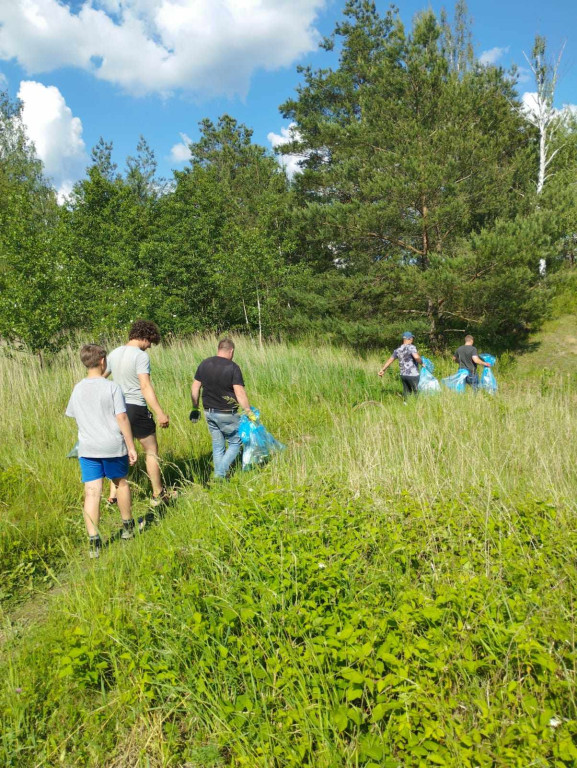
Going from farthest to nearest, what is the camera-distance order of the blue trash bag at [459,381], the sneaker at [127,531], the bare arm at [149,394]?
the blue trash bag at [459,381], the bare arm at [149,394], the sneaker at [127,531]

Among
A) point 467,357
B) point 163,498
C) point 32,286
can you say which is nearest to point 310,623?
point 163,498

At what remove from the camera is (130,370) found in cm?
468

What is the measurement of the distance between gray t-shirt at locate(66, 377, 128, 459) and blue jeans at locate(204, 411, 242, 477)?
140 cm

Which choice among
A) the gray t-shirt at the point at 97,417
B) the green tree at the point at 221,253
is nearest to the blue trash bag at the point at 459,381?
the gray t-shirt at the point at 97,417

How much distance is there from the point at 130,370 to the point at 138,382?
140mm

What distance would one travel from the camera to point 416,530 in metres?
3.44

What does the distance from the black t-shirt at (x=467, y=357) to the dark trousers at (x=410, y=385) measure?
1.39m

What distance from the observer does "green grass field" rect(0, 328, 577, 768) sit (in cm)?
202

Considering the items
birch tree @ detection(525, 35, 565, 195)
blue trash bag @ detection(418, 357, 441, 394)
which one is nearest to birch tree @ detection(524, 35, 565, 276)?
birch tree @ detection(525, 35, 565, 195)

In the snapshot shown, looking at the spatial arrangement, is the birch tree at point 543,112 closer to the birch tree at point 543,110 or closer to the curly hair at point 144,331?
the birch tree at point 543,110

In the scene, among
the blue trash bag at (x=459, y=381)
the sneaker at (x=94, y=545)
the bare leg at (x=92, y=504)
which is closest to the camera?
the sneaker at (x=94, y=545)

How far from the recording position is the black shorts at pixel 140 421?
185 inches

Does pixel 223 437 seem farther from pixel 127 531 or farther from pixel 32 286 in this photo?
pixel 32 286

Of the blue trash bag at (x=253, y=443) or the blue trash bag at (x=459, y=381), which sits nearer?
the blue trash bag at (x=253, y=443)
